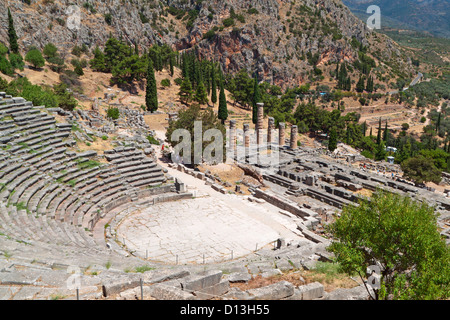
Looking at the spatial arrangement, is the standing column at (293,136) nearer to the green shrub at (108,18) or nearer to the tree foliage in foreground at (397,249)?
the tree foliage in foreground at (397,249)

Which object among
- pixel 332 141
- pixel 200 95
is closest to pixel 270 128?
pixel 332 141

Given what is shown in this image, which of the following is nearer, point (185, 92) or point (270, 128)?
point (270, 128)

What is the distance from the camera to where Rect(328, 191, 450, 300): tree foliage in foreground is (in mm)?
9078

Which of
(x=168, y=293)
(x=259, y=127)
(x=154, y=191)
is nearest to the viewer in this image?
(x=168, y=293)

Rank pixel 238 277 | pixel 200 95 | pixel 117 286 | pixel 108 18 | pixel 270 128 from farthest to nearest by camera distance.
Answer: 1. pixel 108 18
2. pixel 200 95
3. pixel 270 128
4. pixel 238 277
5. pixel 117 286

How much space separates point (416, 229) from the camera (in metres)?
9.33

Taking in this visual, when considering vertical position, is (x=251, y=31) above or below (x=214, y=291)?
above

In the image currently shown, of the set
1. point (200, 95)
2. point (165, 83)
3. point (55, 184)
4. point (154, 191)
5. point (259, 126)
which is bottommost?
point (154, 191)

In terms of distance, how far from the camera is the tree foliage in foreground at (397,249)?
9.08 meters

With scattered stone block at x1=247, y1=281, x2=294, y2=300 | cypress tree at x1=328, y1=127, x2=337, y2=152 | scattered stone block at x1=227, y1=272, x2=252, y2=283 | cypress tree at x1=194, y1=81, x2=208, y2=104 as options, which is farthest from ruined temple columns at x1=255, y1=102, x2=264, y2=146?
scattered stone block at x1=247, y1=281, x2=294, y2=300

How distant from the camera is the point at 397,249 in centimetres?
965

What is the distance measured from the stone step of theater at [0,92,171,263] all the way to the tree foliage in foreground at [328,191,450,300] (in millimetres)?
8493

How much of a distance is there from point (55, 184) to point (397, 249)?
16563 millimetres

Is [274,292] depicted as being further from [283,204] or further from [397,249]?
[283,204]
